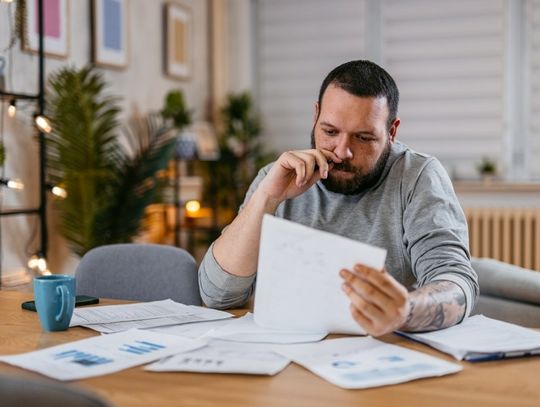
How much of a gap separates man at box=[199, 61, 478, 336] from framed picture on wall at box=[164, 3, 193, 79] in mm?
2830

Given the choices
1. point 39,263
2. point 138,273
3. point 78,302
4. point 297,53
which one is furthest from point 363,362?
point 297,53

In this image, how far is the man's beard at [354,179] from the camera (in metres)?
1.82

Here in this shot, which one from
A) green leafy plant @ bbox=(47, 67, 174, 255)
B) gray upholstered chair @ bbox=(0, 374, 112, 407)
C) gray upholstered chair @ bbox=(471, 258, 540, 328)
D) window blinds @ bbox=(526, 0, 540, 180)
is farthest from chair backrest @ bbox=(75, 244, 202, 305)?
window blinds @ bbox=(526, 0, 540, 180)

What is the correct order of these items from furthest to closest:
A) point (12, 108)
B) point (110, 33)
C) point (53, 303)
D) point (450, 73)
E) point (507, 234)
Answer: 1. point (450, 73)
2. point (507, 234)
3. point (110, 33)
4. point (12, 108)
5. point (53, 303)

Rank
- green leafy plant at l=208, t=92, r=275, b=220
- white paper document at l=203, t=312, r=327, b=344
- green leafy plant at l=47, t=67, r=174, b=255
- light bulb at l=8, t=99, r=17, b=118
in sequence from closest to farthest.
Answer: white paper document at l=203, t=312, r=327, b=344
light bulb at l=8, t=99, r=17, b=118
green leafy plant at l=47, t=67, r=174, b=255
green leafy plant at l=208, t=92, r=275, b=220

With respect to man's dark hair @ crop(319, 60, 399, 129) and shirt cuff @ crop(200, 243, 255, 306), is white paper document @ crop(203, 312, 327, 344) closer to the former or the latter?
shirt cuff @ crop(200, 243, 255, 306)

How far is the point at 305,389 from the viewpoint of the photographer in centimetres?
107

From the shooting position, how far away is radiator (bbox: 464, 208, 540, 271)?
451 centimetres

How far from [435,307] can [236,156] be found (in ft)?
11.8

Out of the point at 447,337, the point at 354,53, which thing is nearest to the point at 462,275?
the point at 447,337

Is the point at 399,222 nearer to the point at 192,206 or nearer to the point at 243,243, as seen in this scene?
the point at 243,243

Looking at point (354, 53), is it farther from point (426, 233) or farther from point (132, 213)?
point (426, 233)

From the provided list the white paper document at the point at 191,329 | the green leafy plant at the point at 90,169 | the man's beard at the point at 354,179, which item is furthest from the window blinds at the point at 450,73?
the white paper document at the point at 191,329

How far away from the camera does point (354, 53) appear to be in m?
5.06
